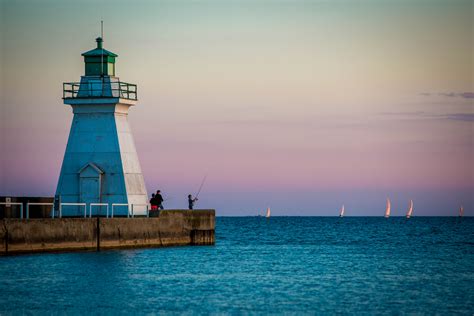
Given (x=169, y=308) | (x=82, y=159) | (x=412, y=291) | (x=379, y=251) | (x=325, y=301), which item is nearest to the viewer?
(x=169, y=308)

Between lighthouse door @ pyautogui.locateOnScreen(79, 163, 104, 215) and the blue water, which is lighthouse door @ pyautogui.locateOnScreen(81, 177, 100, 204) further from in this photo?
the blue water

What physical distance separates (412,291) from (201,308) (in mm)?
6656

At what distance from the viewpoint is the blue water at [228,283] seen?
22344mm

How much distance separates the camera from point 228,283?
90.2ft

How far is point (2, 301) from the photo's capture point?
22.3m

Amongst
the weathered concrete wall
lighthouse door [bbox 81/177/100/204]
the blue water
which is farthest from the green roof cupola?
the blue water

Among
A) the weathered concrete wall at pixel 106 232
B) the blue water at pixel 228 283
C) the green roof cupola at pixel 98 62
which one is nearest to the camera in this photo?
the blue water at pixel 228 283

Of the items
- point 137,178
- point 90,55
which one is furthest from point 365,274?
point 90,55

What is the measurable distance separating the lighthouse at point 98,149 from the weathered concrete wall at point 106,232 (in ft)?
4.30

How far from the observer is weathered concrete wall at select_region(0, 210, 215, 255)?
3130 centimetres

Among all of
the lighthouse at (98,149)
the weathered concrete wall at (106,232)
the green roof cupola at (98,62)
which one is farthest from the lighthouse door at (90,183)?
the green roof cupola at (98,62)

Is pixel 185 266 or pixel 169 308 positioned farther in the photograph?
pixel 185 266

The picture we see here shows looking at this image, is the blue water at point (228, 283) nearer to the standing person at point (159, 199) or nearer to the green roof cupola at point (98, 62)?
the standing person at point (159, 199)

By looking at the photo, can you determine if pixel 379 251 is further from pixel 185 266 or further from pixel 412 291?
pixel 412 291
